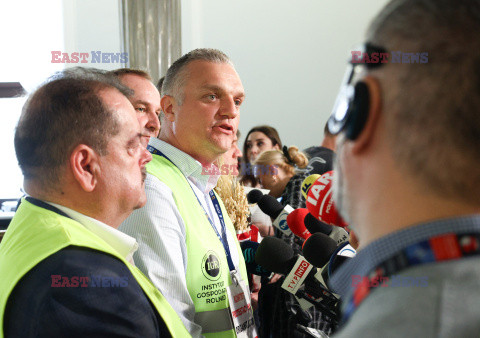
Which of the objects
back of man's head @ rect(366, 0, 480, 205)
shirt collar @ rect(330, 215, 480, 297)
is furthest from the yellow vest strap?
back of man's head @ rect(366, 0, 480, 205)

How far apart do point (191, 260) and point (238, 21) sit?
4622 mm

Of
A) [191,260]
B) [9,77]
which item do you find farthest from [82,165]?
[9,77]

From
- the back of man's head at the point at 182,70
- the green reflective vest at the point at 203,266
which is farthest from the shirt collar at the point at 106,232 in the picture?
the back of man's head at the point at 182,70

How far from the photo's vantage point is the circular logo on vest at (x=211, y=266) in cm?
129

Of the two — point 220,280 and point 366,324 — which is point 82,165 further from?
point 366,324

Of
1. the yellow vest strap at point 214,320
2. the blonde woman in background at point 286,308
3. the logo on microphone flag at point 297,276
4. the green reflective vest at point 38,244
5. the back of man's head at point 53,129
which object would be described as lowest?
the blonde woman in background at point 286,308

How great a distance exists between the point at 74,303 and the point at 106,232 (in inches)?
8.6

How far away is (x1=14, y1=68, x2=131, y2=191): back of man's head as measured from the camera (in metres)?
0.95

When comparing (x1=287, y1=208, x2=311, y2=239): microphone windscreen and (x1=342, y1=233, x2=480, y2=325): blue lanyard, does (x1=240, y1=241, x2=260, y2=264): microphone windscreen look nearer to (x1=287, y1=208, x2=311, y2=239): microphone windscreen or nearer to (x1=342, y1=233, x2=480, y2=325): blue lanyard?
(x1=287, y1=208, x2=311, y2=239): microphone windscreen

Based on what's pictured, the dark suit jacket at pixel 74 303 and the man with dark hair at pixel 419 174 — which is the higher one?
the man with dark hair at pixel 419 174

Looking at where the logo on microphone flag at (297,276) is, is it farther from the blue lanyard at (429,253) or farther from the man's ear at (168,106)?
the blue lanyard at (429,253)

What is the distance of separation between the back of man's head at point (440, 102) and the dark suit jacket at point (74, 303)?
586 mm

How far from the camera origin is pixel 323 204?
126cm

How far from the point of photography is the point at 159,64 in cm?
407
